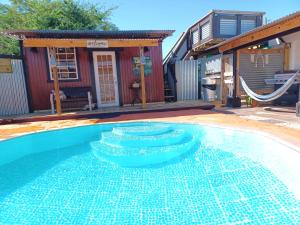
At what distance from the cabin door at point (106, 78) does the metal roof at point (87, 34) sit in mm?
708

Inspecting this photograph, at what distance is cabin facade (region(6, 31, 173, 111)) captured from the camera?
7.11 m

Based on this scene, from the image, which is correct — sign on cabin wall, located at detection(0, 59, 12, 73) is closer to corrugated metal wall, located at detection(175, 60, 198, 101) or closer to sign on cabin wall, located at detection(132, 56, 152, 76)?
sign on cabin wall, located at detection(132, 56, 152, 76)

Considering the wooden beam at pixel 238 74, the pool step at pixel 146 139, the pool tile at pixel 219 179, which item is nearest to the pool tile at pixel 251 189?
the pool tile at pixel 219 179

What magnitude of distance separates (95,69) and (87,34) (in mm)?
1272

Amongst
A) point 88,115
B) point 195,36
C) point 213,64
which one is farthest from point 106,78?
point 195,36

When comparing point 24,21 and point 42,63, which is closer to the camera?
point 42,63

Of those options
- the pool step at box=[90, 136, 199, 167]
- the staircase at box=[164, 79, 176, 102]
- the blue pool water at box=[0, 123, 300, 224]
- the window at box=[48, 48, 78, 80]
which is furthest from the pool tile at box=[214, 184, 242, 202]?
the staircase at box=[164, 79, 176, 102]

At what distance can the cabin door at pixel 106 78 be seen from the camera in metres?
7.70

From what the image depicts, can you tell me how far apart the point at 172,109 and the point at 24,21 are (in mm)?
11567

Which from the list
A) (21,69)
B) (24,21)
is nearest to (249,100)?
(21,69)

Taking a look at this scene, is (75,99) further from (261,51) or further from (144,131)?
(261,51)

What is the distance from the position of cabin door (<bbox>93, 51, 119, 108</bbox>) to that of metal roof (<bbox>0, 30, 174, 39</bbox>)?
0.71 m

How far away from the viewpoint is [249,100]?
23.3 feet

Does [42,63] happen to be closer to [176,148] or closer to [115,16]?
[176,148]
